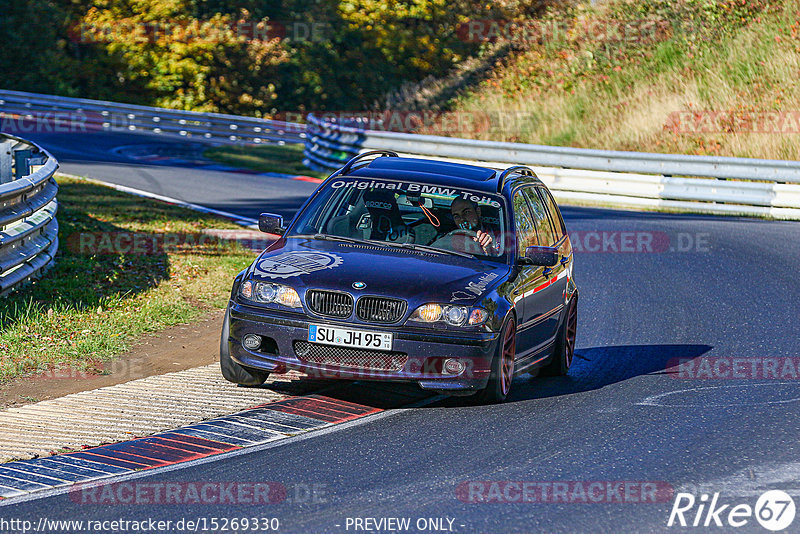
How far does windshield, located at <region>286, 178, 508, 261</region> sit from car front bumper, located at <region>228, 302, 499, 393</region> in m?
1.12

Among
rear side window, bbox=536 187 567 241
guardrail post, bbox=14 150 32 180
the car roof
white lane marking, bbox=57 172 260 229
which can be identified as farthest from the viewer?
white lane marking, bbox=57 172 260 229

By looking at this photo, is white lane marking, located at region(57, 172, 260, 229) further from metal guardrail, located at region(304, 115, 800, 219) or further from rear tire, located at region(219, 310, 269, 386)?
rear tire, located at region(219, 310, 269, 386)

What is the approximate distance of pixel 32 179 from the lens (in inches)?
469

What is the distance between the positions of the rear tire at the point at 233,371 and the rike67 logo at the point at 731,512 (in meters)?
3.35

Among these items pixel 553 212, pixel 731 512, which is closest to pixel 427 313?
pixel 731 512

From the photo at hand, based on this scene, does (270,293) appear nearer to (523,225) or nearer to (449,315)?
(449,315)

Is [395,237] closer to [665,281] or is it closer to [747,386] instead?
[747,386]

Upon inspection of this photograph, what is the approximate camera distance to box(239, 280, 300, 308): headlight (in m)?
7.92

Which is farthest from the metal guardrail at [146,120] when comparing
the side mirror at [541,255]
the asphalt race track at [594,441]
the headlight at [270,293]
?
the headlight at [270,293]

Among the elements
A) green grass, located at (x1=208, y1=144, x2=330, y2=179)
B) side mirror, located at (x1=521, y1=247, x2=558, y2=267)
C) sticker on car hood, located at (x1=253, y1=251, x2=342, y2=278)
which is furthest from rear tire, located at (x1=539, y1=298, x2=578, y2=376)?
green grass, located at (x1=208, y1=144, x2=330, y2=179)

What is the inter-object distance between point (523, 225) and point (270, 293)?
235 cm

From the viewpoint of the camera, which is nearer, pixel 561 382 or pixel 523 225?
pixel 523 225

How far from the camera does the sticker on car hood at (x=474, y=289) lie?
792cm

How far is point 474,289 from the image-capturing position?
8.05 metres
